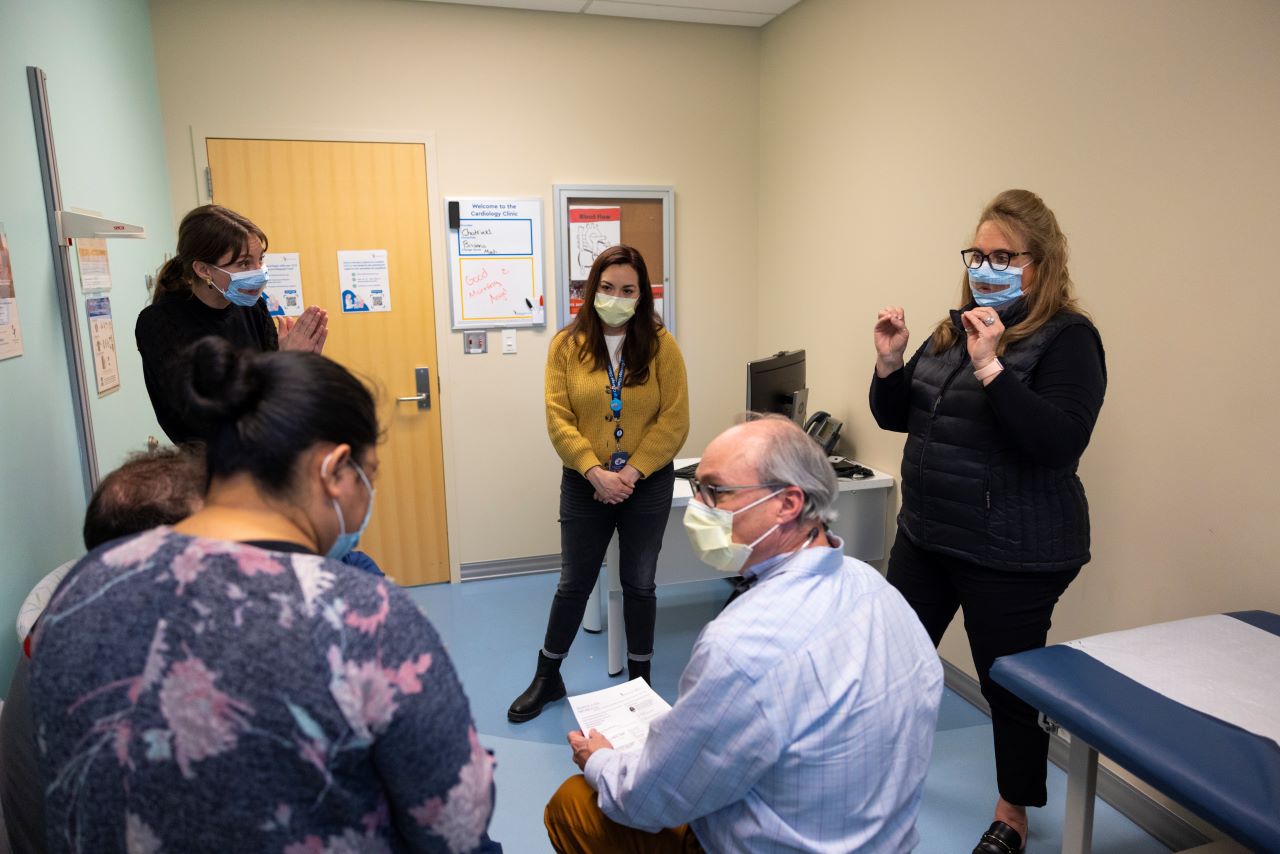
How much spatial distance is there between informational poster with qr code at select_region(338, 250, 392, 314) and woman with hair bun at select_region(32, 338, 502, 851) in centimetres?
281

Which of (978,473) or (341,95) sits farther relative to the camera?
(341,95)

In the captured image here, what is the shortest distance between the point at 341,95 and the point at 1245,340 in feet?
11.0

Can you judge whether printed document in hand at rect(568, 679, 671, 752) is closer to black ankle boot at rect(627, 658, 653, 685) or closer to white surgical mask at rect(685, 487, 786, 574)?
white surgical mask at rect(685, 487, 786, 574)

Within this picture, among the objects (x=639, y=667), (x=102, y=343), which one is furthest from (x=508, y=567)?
(x=102, y=343)

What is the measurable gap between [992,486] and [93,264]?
8.07ft

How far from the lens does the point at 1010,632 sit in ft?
5.78

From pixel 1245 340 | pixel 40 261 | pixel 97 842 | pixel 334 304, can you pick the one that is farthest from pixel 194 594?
pixel 334 304

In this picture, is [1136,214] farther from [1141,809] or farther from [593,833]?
[593,833]

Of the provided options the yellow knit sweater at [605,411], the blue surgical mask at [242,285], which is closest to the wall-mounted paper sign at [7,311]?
the blue surgical mask at [242,285]

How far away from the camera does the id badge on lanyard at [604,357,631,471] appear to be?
2.42 meters

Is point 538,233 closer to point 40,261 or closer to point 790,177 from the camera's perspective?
point 790,177

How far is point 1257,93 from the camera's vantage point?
165 cm

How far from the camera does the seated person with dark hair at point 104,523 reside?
1.12m

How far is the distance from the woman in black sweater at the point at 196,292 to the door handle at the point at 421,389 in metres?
1.61
